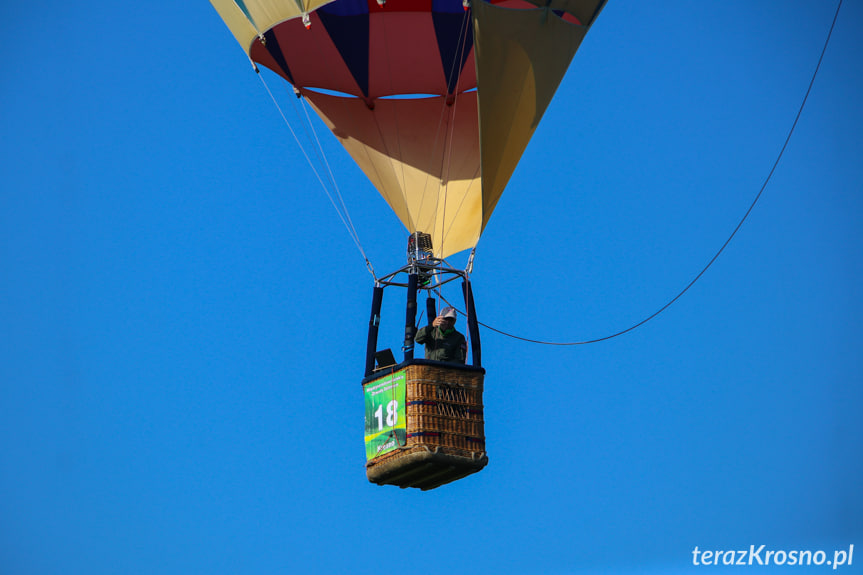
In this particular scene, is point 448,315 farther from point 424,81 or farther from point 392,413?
point 424,81

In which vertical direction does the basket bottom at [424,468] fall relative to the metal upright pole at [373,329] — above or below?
below

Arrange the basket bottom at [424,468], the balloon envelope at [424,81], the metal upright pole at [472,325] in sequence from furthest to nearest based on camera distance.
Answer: the balloon envelope at [424,81]
the metal upright pole at [472,325]
the basket bottom at [424,468]

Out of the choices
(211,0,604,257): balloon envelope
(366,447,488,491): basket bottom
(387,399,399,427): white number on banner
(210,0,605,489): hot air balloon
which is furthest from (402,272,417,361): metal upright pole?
(211,0,604,257): balloon envelope

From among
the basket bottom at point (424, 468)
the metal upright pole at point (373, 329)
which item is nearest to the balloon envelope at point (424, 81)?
the metal upright pole at point (373, 329)

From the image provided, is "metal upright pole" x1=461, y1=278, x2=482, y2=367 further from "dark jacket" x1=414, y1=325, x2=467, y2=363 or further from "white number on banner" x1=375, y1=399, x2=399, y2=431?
"white number on banner" x1=375, y1=399, x2=399, y2=431

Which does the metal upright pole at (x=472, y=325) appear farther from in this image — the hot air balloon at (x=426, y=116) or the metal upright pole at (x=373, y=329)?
the metal upright pole at (x=373, y=329)

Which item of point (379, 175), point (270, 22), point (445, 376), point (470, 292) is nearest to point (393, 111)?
point (379, 175)

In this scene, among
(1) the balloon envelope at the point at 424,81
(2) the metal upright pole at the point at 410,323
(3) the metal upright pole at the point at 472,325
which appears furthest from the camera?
(1) the balloon envelope at the point at 424,81

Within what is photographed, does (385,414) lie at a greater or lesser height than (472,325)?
lesser

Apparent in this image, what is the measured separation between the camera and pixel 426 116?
14.2m

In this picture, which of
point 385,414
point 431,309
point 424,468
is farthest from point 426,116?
point 424,468

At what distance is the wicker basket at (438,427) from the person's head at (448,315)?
1.32 feet

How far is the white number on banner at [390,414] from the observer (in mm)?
11367

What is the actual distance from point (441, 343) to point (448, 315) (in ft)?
0.84
